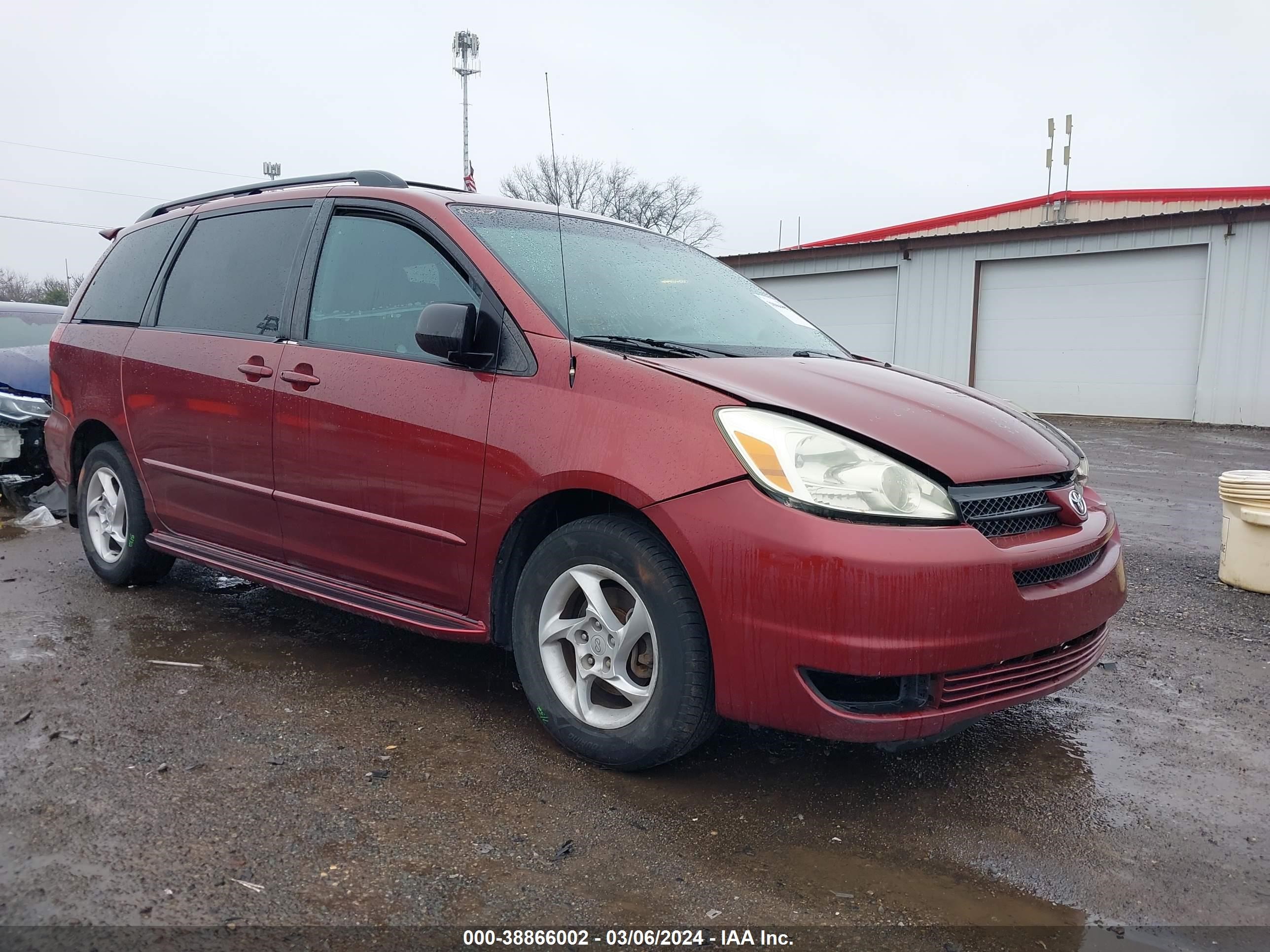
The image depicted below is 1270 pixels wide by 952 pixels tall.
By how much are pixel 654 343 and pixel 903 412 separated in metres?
0.83

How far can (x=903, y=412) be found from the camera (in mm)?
2783

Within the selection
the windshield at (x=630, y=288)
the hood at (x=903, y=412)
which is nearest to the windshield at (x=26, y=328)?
the windshield at (x=630, y=288)

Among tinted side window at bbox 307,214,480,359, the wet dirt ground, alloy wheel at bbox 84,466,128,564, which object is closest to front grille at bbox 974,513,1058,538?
the wet dirt ground

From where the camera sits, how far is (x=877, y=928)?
212 cm

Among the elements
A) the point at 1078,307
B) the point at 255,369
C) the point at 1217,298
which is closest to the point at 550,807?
the point at 255,369

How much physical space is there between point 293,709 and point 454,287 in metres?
1.55

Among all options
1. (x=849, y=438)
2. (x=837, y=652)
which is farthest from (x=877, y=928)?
(x=849, y=438)

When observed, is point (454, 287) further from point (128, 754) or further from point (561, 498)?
point (128, 754)

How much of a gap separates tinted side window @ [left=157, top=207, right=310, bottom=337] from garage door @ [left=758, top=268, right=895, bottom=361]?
16.6 m

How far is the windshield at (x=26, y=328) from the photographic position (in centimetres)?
788

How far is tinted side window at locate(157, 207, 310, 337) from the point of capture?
3871mm

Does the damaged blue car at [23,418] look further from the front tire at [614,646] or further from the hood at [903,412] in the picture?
the hood at [903,412]

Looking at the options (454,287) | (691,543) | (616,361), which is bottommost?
(691,543)

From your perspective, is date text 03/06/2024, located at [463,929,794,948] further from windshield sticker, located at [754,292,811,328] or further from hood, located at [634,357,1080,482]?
windshield sticker, located at [754,292,811,328]
